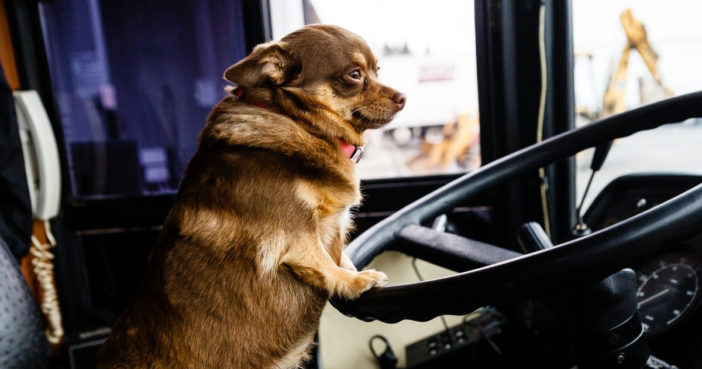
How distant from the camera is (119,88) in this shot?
2408 mm

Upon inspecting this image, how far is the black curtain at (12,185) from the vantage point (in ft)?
6.00

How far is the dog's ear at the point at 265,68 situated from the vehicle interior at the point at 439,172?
354 millimetres

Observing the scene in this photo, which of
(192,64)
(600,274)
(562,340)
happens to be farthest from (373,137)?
(600,274)

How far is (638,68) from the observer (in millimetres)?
1654

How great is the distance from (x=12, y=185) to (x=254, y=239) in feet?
4.80

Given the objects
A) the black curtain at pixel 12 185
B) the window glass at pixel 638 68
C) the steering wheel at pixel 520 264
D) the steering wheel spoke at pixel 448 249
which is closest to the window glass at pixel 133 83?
the black curtain at pixel 12 185

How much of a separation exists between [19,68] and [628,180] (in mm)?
2472

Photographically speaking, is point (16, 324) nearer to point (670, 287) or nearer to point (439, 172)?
point (670, 287)

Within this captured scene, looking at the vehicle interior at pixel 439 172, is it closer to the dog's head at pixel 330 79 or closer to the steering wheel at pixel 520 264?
the steering wheel at pixel 520 264

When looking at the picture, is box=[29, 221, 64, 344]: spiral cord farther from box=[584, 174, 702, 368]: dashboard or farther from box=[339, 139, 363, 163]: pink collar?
box=[584, 174, 702, 368]: dashboard

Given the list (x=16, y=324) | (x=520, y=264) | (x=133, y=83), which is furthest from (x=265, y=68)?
(x=133, y=83)

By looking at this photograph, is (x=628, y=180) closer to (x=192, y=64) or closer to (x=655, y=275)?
(x=655, y=275)

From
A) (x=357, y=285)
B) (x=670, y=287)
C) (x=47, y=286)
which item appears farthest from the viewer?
(x=47, y=286)

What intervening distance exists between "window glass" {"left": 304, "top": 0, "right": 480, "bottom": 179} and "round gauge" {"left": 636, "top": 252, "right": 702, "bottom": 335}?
0.95 metres
